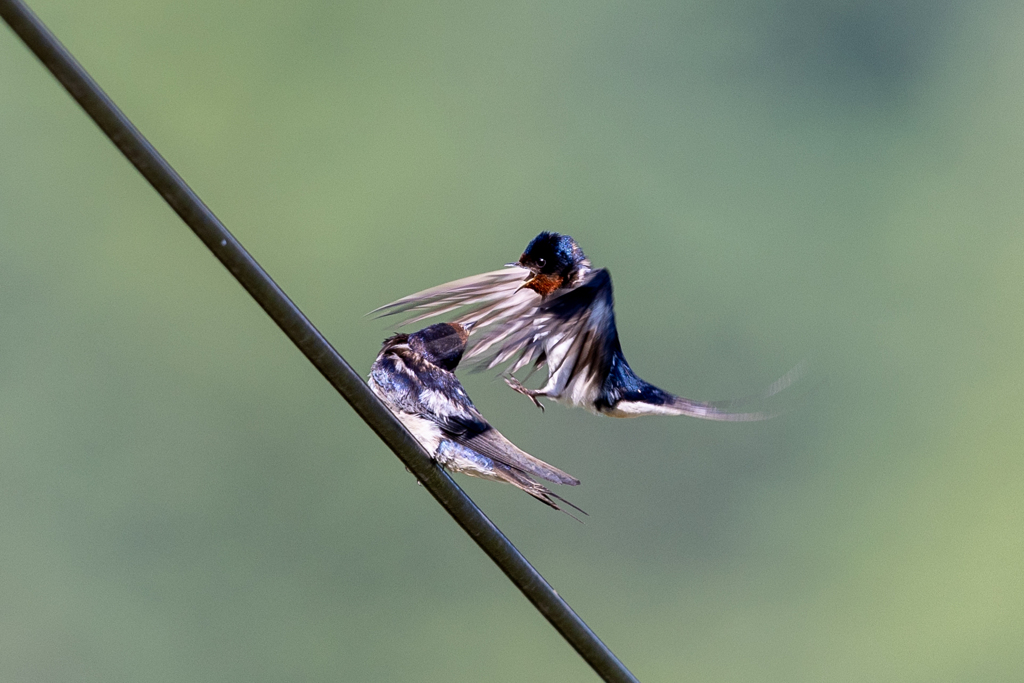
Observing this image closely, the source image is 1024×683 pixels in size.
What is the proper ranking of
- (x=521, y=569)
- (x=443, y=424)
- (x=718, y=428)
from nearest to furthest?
(x=521, y=569) → (x=443, y=424) → (x=718, y=428)

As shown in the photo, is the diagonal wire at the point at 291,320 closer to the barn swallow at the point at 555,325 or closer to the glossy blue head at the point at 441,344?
the barn swallow at the point at 555,325

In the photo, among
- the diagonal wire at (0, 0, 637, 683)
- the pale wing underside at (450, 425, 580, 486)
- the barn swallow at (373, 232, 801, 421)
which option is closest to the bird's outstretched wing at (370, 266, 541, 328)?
the barn swallow at (373, 232, 801, 421)

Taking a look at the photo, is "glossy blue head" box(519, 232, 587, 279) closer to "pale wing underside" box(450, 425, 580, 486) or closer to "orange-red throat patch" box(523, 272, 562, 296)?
"orange-red throat patch" box(523, 272, 562, 296)

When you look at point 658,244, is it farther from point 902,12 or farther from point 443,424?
point 443,424

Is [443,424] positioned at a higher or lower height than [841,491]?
higher

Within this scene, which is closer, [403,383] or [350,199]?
[403,383]

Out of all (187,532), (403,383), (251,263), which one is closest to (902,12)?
(187,532)
